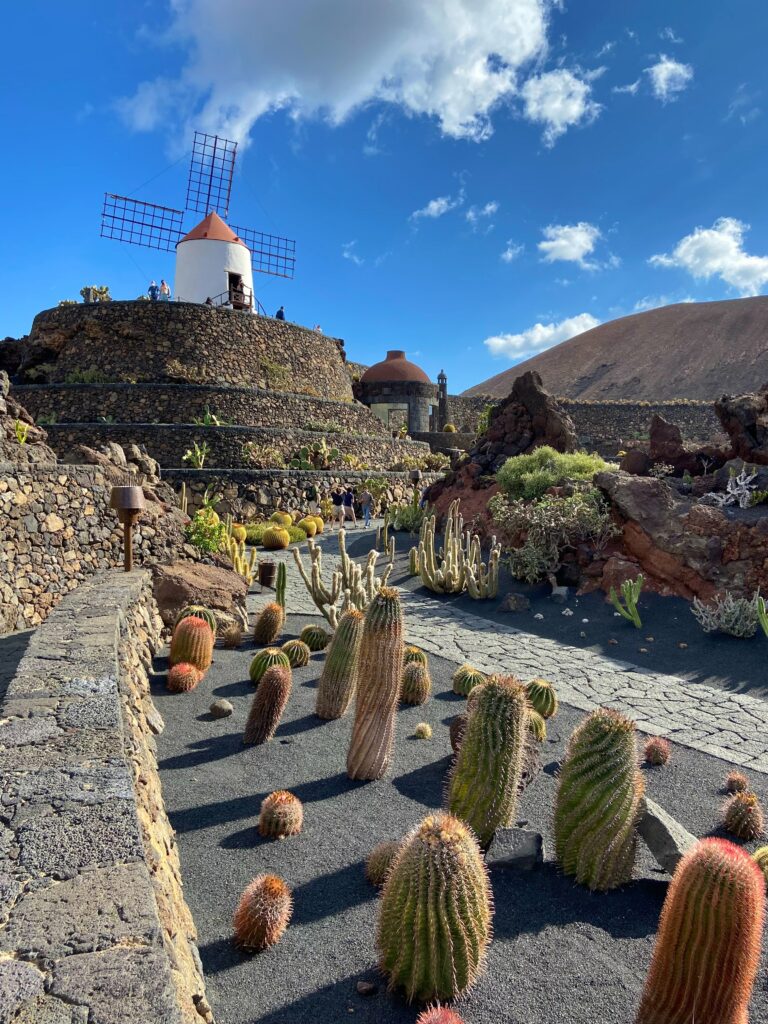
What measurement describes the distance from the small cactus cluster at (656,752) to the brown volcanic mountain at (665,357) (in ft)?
180

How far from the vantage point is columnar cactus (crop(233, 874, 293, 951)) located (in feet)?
9.17

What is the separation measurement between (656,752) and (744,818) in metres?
0.92

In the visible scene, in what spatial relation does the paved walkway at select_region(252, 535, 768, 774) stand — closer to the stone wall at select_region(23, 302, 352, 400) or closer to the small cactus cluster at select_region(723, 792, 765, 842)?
the small cactus cluster at select_region(723, 792, 765, 842)

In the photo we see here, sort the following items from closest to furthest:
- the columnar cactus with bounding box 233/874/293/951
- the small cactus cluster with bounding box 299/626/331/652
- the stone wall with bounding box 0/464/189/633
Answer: the columnar cactus with bounding box 233/874/293/951, the stone wall with bounding box 0/464/189/633, the small cactus cluster with bounding box 299/626/331/652

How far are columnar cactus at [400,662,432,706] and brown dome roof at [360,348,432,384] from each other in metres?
30.8

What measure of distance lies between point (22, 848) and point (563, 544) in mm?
9713

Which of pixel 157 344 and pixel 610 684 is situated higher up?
pixel 157 344

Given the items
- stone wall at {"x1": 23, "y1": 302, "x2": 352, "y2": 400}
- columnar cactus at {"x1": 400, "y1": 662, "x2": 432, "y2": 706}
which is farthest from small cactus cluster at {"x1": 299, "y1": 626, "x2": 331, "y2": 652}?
stone wall at {"x1": 23, "y1": 302, "x2": 352, "y2": 400}

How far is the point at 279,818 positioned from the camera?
368 cm

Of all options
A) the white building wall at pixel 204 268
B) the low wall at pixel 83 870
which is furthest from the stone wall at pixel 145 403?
the low wall at pixel 83 870

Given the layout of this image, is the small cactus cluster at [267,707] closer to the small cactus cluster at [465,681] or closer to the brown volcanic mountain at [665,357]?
the small cactus cluster at [465,681]

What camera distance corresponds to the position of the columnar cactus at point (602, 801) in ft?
10.3

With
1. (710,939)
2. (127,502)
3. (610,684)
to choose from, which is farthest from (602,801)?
(127,502)

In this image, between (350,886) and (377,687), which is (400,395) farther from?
(350,886)
